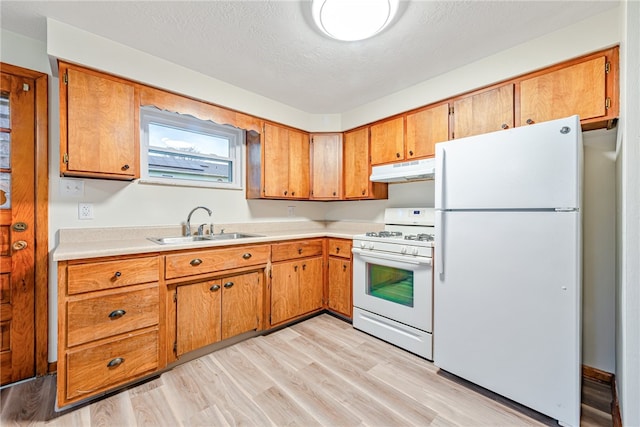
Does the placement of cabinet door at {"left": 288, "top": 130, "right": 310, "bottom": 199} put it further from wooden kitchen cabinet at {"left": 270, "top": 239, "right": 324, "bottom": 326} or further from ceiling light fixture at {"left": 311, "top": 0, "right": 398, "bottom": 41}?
ceiling light fixture at {"left": 311, "top": 0, "right": 398, "bottom": 41}

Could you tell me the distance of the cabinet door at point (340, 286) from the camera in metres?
2.73

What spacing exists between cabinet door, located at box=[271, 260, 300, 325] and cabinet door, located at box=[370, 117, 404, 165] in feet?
4.58

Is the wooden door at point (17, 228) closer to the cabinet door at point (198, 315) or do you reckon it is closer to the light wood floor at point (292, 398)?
the light wood floor at point (292, 398)

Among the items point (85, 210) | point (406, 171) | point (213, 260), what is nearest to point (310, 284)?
point (213, 260)

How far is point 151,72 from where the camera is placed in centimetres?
206

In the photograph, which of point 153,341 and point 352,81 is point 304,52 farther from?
point 153,341

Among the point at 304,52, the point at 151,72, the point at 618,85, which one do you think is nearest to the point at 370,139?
the point at 304,52

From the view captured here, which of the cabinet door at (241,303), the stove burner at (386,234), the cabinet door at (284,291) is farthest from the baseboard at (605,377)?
the cabinet door at (241,303)

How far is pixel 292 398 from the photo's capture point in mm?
1665

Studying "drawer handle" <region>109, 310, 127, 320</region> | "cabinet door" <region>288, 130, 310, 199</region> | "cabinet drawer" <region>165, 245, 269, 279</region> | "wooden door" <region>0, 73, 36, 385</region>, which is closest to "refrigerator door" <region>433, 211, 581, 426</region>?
"cabinet drawer" <region>165, 245, 269, 279</region>

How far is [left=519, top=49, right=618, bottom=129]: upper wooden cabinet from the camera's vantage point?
1.61 m

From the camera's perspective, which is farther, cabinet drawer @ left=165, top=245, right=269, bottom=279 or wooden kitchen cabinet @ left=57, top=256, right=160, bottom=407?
cabinet drawer @ left=165, top=245, right=269, bottom=279

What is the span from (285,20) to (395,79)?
118 cm

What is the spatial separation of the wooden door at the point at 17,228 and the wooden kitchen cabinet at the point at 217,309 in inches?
38.5
